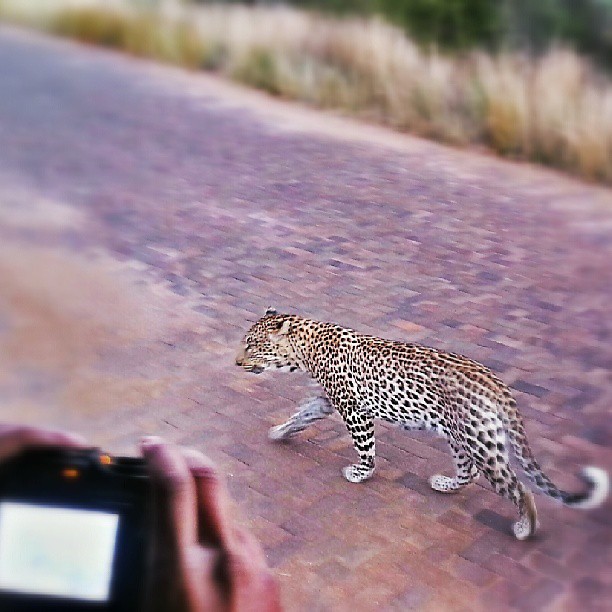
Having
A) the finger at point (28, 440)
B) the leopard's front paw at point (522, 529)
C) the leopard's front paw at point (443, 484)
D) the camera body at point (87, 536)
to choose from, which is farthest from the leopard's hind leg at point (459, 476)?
the finger at point (28, 440)

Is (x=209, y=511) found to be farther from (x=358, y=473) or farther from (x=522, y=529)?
(x=522, y=529)

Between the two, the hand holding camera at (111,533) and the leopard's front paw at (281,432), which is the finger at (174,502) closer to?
the hand holding camera at (111,533)

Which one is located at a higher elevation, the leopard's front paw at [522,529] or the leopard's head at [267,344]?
the leopard's head at [267,344]

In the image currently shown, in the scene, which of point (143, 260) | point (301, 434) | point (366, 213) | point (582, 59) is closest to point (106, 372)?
point (143, 260)

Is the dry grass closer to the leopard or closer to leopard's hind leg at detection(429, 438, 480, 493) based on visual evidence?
the leopard

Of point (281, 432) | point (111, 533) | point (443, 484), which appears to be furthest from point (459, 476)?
point (111, 533)

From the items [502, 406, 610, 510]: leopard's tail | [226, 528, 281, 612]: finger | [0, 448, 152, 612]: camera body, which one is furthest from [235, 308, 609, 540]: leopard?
[0, 448, 152, 612]: camera body

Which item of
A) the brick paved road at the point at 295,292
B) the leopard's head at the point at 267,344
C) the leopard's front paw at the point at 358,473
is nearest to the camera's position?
the brick paved road at the point at 295,292

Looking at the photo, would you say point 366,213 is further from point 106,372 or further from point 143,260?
point 106,372
